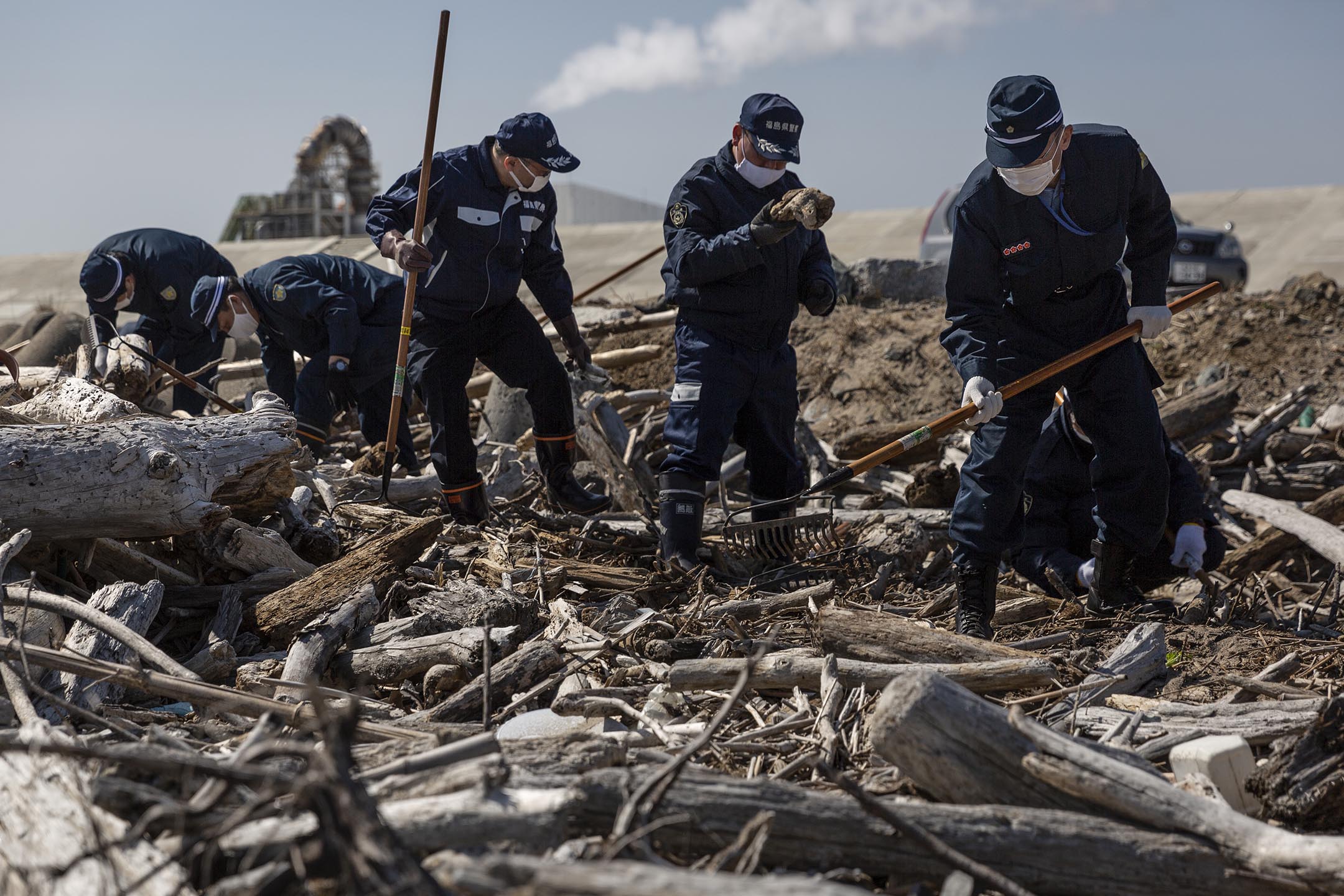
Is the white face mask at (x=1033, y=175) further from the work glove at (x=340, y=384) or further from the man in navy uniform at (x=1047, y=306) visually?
the work glove at (x=340, y=384)

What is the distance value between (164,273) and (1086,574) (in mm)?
5574

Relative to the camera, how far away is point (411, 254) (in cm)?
491

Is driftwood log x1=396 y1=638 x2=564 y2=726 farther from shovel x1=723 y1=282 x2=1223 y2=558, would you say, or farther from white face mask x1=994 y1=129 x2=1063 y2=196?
white face mask x1=994 y1=129 x2=1063 y2=196

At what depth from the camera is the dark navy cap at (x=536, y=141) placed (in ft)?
16.3

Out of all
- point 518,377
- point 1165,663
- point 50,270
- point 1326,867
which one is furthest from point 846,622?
point 50,270

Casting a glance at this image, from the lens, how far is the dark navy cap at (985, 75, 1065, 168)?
365cm

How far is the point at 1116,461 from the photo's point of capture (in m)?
4.16

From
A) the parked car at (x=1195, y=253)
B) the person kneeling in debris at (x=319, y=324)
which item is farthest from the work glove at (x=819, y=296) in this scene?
the parked car at (x=1195, y=253)

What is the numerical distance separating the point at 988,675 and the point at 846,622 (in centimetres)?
41

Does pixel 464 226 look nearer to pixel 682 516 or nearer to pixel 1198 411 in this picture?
pixel 682 516

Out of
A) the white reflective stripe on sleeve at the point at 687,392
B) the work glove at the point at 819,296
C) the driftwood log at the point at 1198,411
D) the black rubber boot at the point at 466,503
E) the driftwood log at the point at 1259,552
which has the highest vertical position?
the work glove at the point at 819,296

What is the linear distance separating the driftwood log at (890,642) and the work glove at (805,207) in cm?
145

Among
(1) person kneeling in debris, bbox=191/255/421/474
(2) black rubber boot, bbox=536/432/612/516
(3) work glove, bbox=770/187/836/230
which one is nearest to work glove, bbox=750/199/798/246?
(3) work glove, bbox=770/187/836/230

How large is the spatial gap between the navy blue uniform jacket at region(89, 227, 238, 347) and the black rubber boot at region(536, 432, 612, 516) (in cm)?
289
